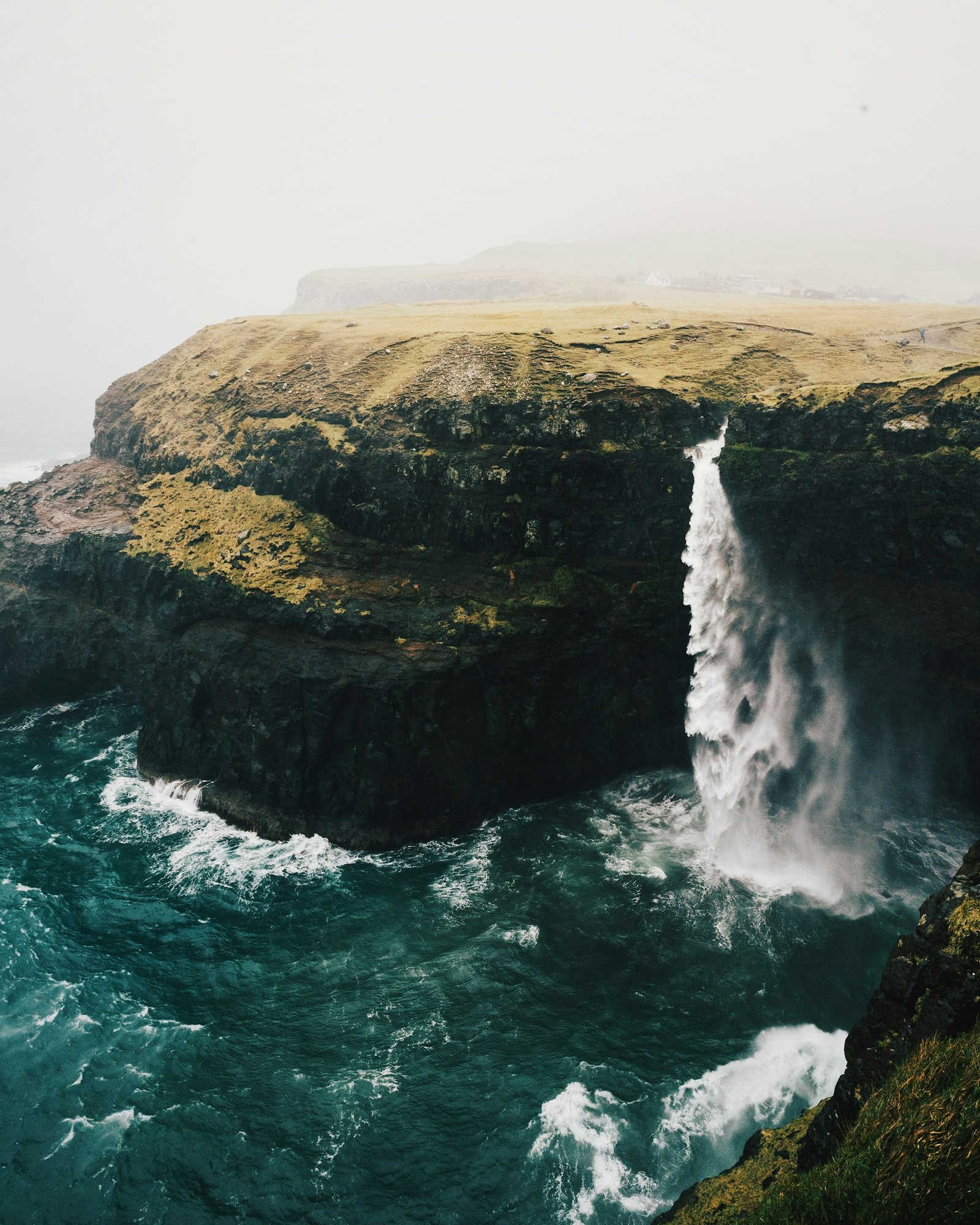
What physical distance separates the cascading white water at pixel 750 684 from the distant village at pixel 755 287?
115586 mm

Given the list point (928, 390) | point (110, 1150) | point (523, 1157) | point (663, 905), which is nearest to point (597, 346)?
point (928, 390)

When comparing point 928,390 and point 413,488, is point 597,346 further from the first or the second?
point 928,390

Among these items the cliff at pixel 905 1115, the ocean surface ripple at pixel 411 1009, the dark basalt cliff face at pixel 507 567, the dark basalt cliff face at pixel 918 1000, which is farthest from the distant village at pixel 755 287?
the cliff at pixel 905 1115

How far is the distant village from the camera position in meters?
146

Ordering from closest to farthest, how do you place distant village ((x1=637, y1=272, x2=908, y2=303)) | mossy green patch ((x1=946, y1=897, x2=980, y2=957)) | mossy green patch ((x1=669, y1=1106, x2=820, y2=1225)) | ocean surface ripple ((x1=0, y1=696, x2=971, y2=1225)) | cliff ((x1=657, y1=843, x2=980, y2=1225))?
cliff ((x1=657, y1=843, x2=980, y2=1225)), mossy green patch ((x1=946, y1=897, x2=980, y2=957)), mossy green patch ((x1=669, y1=1106, x2=820, y2=1225)), ocean surface ripple ((x1=0, y1=696, x2=971, y2=1225)), distant village ((x1=637, y1=272, x2=908, y2=303))

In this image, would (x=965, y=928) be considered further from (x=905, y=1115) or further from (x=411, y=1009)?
(x=411, y=1009)

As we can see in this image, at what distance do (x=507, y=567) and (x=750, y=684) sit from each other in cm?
1545

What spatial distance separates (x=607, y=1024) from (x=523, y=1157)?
616cm

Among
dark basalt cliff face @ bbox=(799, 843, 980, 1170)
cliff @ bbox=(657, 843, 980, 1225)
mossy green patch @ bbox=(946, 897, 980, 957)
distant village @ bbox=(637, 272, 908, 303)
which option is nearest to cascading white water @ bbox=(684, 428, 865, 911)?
cliff @ bbox=(657, 843, 980, 1225)

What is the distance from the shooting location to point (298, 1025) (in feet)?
95.7

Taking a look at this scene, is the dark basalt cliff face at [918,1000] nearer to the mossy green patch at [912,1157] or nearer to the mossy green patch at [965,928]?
the mossy green patch at [965,928]

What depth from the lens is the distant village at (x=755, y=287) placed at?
14562 cm

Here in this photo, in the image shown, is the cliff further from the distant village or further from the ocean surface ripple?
the distant village

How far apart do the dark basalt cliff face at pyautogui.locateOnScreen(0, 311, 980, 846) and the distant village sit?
11129 centimetres
